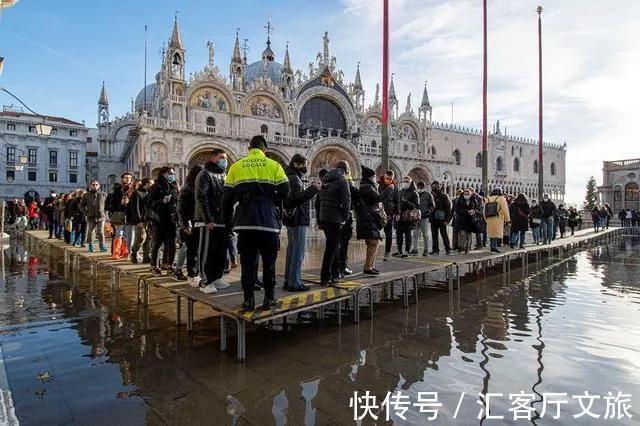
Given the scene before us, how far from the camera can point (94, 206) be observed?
34.2 ft

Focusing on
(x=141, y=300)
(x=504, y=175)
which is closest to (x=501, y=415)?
(x=141, y=300)

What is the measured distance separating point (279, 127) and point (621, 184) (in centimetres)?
4576

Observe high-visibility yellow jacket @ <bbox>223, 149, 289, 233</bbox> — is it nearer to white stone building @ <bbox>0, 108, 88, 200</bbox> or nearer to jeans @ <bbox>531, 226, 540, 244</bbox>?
jeans @ <bbox>531, 226, 540, 244</bbox>

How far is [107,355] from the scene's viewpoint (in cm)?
443

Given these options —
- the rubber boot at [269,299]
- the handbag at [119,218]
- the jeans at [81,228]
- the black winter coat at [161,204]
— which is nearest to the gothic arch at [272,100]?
the jeans at [81,228]

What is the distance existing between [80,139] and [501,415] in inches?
2300

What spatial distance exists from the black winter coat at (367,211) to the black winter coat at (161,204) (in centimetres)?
324

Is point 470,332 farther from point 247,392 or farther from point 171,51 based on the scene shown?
point 171,51

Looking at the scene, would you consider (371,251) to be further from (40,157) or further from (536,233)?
(40,157)

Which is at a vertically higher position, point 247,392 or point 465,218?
point 465,218

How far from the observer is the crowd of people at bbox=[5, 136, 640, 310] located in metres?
4.51

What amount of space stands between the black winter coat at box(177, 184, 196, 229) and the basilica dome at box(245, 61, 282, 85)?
41274 mm

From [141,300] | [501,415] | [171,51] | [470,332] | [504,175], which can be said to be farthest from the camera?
[504,175]

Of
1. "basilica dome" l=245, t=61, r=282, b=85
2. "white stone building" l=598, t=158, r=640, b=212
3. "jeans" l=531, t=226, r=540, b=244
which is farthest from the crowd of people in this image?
"white stone building" l=598, t=158, r=640, b=212
